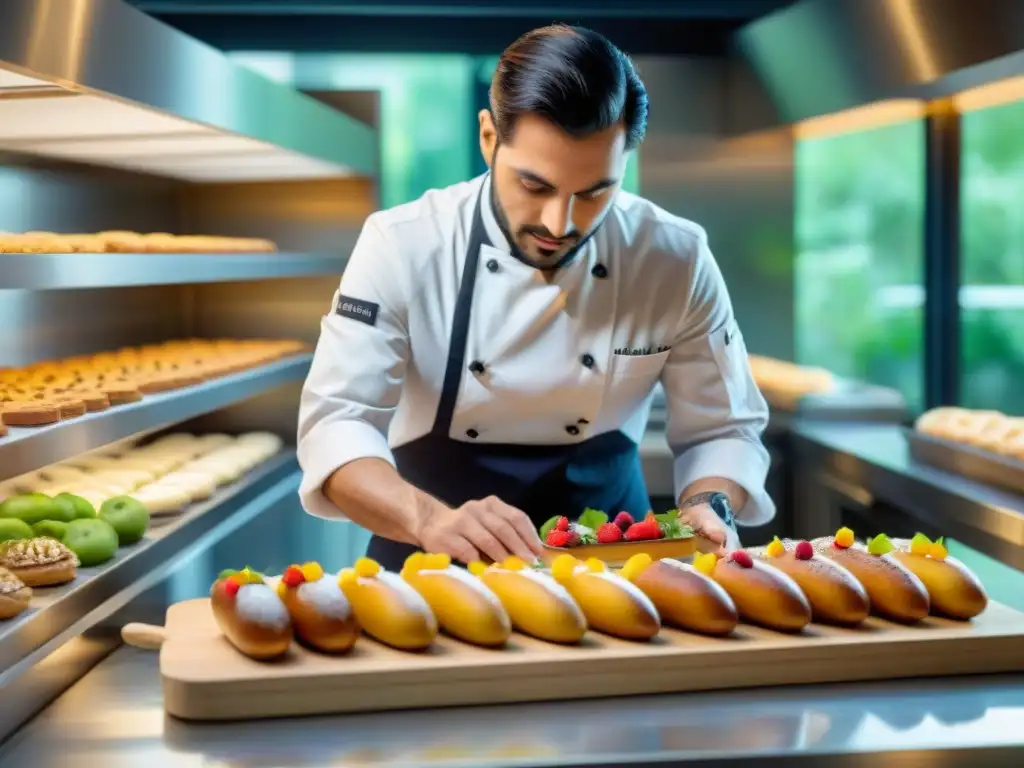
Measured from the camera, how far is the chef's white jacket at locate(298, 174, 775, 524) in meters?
2.33

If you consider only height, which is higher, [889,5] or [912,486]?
[889,5]

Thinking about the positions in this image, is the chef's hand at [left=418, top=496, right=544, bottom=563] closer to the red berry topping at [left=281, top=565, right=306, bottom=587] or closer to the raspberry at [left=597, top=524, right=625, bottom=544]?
the raspberry at [left=597, top=524, right=625, bottom=544]

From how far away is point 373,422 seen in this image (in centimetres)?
230

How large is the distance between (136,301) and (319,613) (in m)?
2.82

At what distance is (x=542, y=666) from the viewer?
154cm

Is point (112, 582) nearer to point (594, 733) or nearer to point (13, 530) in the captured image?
point (13, 530)

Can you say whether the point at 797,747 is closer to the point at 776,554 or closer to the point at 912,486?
the point at 776,554

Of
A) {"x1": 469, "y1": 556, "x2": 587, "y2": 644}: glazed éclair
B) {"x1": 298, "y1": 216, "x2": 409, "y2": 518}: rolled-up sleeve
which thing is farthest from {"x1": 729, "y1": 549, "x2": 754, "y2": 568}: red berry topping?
{"x1": 298, "y1": 216, "x2": 409, "y2": 518}: rolled-up sleeve

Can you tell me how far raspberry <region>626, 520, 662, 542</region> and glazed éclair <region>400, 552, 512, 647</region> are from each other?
0.41 m

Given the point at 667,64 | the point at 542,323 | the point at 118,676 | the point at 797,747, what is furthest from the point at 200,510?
the point at 667,64

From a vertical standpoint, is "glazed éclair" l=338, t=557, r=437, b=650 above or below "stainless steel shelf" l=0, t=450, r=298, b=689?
above

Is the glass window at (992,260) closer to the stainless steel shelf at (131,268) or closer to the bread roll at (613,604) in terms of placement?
the stainless steel shelf at (131,268)

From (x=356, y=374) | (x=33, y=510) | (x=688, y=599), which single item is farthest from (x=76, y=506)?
(x=688, y=599)

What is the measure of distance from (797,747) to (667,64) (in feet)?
13.4
